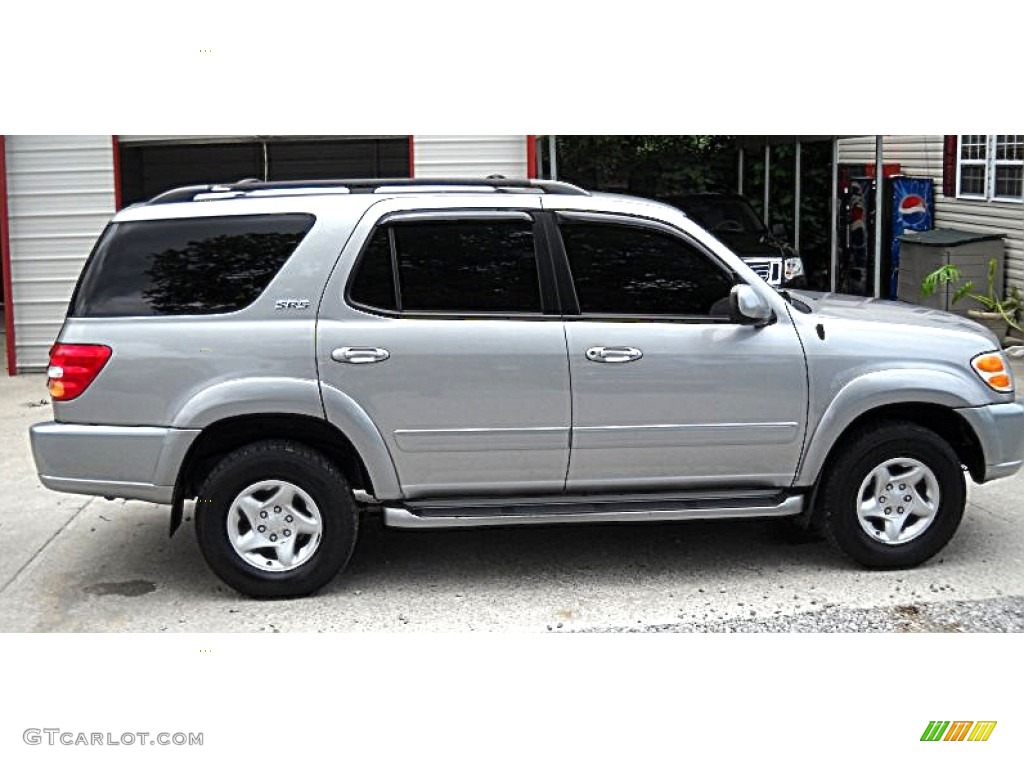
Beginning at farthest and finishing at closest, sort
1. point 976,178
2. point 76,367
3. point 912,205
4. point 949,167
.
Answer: point 912,205, point 949,167, point 976,178, point 76,367

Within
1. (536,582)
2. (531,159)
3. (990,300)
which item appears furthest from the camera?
(990,300)

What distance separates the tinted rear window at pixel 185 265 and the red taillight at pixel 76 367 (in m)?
0.18

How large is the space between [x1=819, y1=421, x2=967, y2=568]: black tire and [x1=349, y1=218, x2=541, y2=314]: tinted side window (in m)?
1.68

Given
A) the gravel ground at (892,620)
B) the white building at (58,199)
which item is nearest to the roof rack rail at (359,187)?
the gravel ground at (892,620)

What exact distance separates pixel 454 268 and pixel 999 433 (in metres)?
2.78

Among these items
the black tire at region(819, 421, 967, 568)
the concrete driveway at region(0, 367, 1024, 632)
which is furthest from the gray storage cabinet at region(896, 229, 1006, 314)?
the black tire at region(819, 421, 967, 568)

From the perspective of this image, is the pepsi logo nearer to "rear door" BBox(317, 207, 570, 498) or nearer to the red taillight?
"rear door" BBox(317, 207, 570, 498)

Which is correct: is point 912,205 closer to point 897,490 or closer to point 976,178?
point 976,178

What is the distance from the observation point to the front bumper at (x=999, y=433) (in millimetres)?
5920

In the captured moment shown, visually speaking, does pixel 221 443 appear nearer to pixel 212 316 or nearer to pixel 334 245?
pixel 212 316

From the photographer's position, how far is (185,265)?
5.68 meters

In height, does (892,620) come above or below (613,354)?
below

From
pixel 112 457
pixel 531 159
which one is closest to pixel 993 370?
pixel 112 457

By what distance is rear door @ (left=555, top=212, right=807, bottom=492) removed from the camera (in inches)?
225
